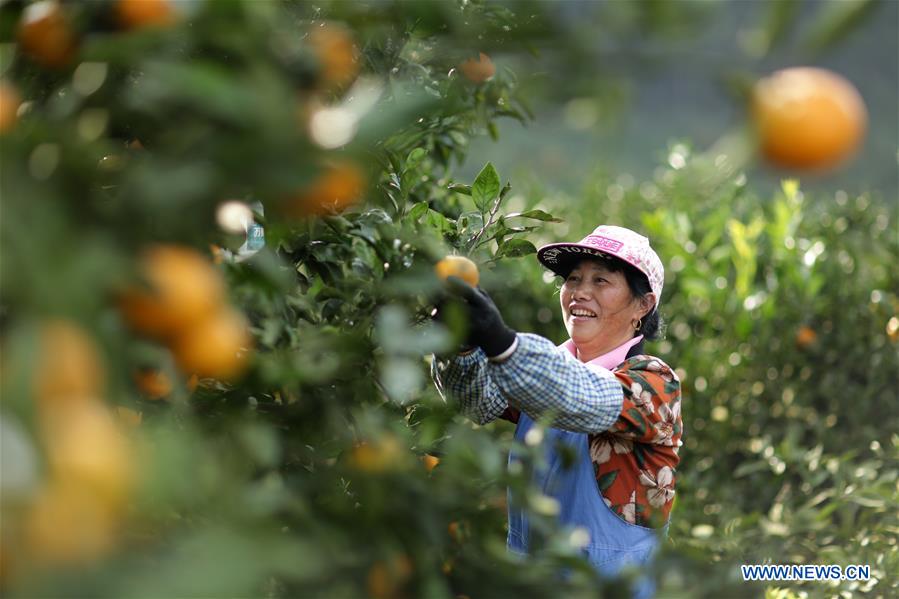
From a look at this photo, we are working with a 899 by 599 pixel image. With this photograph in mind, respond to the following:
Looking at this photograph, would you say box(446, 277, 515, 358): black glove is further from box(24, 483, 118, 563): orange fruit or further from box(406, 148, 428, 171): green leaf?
box(24, 483, 118, 563): orange fruit

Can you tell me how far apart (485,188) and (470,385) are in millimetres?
266

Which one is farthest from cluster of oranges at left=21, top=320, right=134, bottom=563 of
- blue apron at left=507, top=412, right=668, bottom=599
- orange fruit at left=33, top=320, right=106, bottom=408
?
blue apron at left=507, top=412, right=668, bottom=599

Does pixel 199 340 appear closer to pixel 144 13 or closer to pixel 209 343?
pixel 209 343

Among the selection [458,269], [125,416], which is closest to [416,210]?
[458,269]

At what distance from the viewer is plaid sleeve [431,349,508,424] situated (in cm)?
132

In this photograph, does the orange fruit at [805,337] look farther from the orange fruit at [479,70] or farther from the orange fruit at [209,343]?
the orange fruit at [209,343]

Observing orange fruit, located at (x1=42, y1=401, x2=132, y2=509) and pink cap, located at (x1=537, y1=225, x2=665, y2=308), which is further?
pink cap, located at (x1=537, y1=225, x2=665, y2=308)

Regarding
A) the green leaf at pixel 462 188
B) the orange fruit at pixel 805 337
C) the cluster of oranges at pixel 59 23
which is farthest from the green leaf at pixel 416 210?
the orange fruit at pixel 805 337

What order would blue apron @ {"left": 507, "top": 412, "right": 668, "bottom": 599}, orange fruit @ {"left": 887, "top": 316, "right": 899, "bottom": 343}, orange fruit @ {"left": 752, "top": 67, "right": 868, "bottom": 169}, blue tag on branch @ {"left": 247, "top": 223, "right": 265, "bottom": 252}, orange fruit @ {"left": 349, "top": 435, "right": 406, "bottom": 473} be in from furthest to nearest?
orange fruit @ {"left": 887, "top": 316, "right": 899, "bottom": 343} < blue apron @ {"left": 507, "top": 412, "right": 668, "bottom": 599} < blue tag on branch @ {"left": 247, "top": 223, "right": 265, "bottom": 252} < orange fruit @ {"left": 349, "top": 435, "right": 406, "bottom": 473} < orange fruit @ {"left": 752, "top": 67, "right": 868, "bottom": 169}

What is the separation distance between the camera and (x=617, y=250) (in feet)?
5.24

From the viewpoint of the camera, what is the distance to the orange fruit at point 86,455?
1.40ft

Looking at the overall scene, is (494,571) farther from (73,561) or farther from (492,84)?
(492,84)

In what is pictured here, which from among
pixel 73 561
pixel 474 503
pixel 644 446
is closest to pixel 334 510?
pixel 474 503

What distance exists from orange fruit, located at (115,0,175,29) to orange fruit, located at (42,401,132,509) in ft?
0.75
